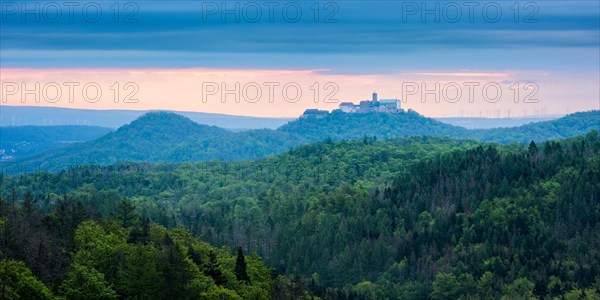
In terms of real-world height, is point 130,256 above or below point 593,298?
above

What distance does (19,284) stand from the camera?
3091 inches

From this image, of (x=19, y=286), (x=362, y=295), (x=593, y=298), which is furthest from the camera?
(x=362, y=295)

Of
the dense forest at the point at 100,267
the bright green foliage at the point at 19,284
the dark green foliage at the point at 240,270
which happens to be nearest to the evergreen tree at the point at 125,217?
the dense forest at the point at 100,267

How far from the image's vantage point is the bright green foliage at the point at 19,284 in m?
76.4

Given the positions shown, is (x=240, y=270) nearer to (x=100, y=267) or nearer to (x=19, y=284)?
(x=100, y=267)

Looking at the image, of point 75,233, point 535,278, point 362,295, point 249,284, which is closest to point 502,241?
point 535,278

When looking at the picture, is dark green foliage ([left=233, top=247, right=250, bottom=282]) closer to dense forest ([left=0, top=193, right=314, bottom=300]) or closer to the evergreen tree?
dense forest ([left=0, top=193, right=314, bottom=300])

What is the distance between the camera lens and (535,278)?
17388cm

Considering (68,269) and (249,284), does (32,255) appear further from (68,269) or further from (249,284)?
(249,284)

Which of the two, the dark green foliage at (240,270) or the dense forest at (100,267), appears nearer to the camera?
the dense forest at (100,267)

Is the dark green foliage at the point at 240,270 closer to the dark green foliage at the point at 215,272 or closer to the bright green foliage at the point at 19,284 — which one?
the dark green foliage at the point at 215,272

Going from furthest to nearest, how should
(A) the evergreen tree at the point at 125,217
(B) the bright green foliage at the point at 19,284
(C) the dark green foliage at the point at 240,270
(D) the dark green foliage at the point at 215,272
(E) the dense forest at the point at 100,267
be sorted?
(A) the evergreen tree at the point at 125,217
(C) the dark green foliage at the point at 240,270
(D) the dark green foliage at the point at 215,272
(E) the dense forest at the point at 100,267
(B) the bright green foliage at the point at 19,284

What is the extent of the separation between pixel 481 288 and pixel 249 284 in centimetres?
7028

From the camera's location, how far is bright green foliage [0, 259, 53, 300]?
76438 mm
